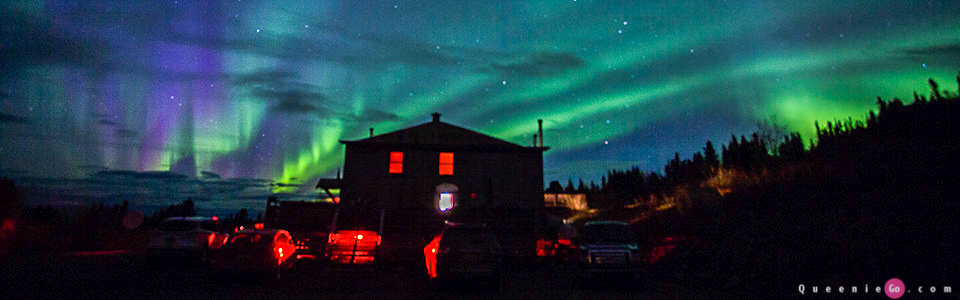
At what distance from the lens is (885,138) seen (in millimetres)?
17047

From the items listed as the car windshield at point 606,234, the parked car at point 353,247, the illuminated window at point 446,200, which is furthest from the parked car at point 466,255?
the illuminated window at point 446,200

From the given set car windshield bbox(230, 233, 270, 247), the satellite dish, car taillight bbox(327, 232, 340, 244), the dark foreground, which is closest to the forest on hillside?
the dark foreground

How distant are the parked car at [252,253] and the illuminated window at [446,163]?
16.6 meters

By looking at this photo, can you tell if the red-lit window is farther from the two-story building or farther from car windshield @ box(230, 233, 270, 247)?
car windshield @ box(230, 233, 270, 247)

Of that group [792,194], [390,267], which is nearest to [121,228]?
[390,267]

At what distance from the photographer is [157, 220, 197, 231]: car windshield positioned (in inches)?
626

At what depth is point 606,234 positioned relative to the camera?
42.1 ft

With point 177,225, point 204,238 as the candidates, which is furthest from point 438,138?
point 177,225

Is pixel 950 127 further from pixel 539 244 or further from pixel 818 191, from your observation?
pixel 539 244

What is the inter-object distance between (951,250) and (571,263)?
24.9ft

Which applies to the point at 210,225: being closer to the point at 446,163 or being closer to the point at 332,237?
the point at 332,237

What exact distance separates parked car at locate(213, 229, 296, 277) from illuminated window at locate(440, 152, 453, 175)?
54.6 feet

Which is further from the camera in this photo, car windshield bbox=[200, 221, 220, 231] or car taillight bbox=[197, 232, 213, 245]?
car windshield bbox=[200, 221, 220, 231]

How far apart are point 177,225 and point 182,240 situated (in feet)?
2.14
